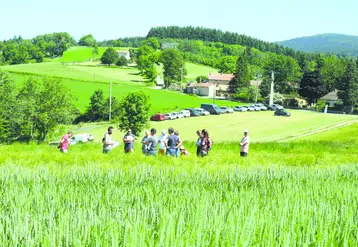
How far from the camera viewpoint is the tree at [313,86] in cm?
10519

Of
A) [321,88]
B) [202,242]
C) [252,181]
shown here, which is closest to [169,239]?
[202,242]

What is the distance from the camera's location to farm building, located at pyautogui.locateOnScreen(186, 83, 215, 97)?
429 ft

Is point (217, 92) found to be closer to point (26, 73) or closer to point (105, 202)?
point (26, 73)

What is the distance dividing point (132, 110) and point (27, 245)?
221ft

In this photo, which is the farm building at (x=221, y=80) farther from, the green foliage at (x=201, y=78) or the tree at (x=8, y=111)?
the tree at (x=8, y=111)

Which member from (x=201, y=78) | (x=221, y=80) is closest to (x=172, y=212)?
(x=221, y=80)

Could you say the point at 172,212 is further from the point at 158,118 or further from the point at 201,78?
the point at 201,78

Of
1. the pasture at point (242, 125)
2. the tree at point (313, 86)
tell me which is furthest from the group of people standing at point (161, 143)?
the tree at point (313, 86)

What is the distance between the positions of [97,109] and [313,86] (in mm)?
51484

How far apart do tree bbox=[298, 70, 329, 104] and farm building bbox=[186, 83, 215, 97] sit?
29.7 metres

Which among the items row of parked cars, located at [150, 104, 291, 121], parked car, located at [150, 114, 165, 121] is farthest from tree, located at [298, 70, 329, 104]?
parked car, located at [150, 114, 165, 121]

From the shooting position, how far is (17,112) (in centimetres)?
7150

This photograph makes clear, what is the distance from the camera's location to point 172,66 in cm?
14675

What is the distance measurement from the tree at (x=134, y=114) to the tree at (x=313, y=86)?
158 feet
